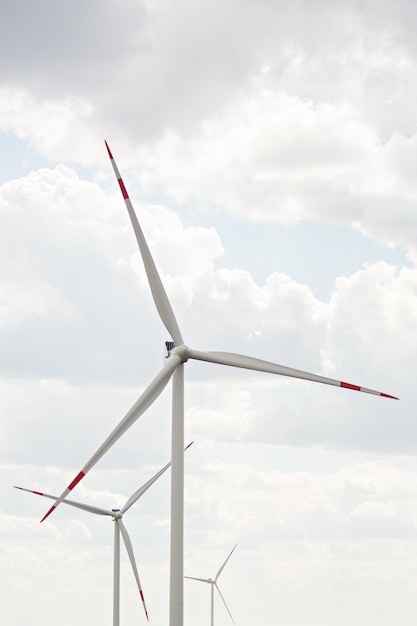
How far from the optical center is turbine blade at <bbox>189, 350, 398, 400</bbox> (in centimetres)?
4991

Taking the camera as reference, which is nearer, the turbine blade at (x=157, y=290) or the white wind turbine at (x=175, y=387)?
the white wind turbine at (x=175, y=387)

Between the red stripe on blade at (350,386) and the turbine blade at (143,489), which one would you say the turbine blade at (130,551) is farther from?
the red stripe on blade at (350,386)

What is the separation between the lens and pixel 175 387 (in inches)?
1951

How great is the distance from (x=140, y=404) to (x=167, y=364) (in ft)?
7.27

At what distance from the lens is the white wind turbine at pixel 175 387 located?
46562mm

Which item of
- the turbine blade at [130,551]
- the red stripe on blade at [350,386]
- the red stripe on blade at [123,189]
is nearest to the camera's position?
the red stripe on blade at [123,189]

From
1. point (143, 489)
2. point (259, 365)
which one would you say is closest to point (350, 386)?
point (259, 365)

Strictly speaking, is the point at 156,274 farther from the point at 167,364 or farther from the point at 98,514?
the point at 98,514

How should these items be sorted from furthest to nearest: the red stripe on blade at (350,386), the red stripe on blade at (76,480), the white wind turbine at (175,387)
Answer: the red stripe on blade at (350,386) < the white wind turbine at (175,387) < the red stripe on blade at (76,480)

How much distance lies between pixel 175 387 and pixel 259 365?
15.8 ft

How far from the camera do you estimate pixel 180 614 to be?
46906 mm

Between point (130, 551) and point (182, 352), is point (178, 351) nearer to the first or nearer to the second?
point (182, 352)

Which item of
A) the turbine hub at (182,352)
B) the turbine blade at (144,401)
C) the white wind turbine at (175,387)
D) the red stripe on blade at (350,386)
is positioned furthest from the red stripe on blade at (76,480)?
the red stripe on blade at (350,386)

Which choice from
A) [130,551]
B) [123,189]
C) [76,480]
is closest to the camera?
[76,480]
